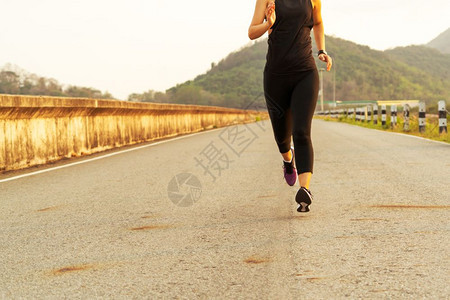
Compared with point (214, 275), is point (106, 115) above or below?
above

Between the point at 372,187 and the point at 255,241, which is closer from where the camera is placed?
the point at 255,241

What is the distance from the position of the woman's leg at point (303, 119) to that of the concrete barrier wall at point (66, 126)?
4.84 meters

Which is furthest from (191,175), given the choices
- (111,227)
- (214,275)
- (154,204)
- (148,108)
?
(148,108)

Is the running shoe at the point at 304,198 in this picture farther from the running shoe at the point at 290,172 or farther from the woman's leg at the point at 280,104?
the running shoe at the point at 290,172

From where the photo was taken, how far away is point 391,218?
4340 millimetres

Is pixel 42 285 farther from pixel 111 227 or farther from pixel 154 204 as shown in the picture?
pixel 154 204

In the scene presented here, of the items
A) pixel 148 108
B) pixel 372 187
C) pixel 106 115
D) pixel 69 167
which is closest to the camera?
pixel 372 187

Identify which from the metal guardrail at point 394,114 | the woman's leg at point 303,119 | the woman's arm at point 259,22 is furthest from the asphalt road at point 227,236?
the metal guardrail at point 394,114

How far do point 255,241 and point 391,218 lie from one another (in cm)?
122

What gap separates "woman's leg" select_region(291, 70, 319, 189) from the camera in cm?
480

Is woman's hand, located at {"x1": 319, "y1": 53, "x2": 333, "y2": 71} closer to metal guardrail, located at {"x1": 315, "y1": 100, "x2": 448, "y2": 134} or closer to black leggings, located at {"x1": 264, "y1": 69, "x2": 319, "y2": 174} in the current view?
black leggings, located at {"x1": 264, "y1": 69, "x2": 319, "y2": 174}

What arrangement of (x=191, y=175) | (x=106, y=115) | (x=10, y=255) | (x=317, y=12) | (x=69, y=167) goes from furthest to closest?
1. (x=106, y=115)
2. (x=69, y=167)
3. (x=191, y=175)
4. (x=317, y=12)
5. (x=10, y=255)

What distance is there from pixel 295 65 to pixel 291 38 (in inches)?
9.2

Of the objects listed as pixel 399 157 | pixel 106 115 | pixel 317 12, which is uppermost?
pixel 317 12
